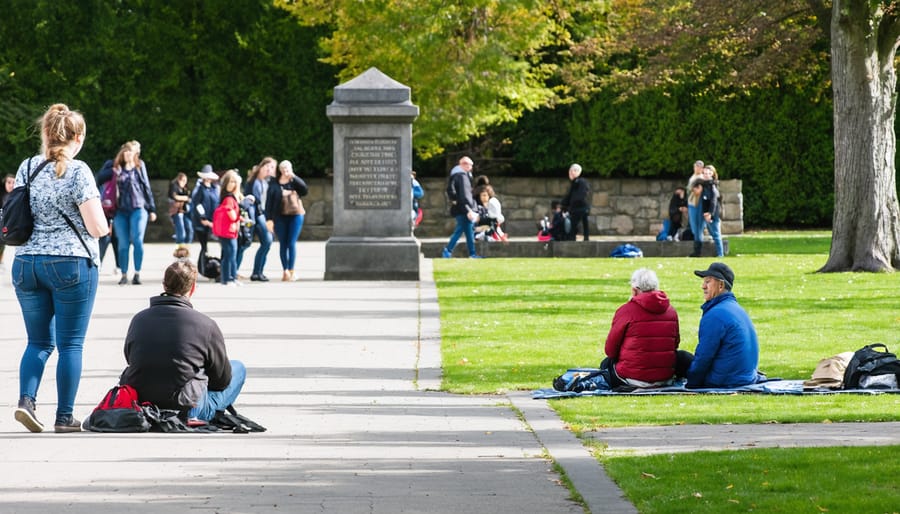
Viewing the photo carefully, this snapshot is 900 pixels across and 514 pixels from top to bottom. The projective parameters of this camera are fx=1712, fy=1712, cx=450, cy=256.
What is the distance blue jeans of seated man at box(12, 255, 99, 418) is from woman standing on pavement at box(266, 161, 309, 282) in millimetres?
13403

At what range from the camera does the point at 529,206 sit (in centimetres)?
4125

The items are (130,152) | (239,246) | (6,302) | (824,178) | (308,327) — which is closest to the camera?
(308,327)

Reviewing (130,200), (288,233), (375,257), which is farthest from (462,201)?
(130,200)

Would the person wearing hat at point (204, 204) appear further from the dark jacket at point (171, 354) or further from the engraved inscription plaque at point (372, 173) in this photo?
the dark jacket at point (171, 354)

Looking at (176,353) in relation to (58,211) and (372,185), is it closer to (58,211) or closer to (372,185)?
(58,211)

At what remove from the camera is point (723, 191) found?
1566 inches

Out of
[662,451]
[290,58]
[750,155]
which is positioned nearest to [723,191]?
[750,155]

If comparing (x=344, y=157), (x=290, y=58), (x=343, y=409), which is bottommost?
(x=343, y=409)

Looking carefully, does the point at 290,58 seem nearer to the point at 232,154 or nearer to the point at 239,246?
the point at 232,154

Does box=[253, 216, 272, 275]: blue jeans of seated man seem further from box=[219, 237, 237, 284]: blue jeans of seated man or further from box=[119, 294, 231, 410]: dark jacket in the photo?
box=[119, 294, 231, 410]: dark jacket

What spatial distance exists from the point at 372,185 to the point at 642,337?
41.0 ft

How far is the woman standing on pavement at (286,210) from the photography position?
913 inches

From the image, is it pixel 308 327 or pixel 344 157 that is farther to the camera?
pixel 344 157

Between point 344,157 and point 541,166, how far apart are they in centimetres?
1786
